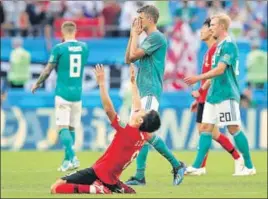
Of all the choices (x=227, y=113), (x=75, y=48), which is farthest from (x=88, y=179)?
(x=75, y=48)

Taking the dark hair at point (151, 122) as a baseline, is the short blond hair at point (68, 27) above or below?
above

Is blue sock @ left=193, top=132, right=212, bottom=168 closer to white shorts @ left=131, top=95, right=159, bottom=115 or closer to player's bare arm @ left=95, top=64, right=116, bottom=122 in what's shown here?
white shorts @ left=131, top=95, right=159, bottom=115

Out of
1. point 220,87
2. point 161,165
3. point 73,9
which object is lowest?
point 161,165

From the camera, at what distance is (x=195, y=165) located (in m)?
16.8

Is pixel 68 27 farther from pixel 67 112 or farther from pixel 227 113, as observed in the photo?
pixel 227 113

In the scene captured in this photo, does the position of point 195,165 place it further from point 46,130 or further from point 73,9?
point 73,9

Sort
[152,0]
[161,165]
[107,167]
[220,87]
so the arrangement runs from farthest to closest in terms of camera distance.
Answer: [152,0], [161,165], [220,87], [107,167]

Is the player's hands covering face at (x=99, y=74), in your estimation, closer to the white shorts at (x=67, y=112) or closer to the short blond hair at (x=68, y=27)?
the short blond hair at (x=68, y=27)

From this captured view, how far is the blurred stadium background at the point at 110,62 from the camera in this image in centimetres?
2464

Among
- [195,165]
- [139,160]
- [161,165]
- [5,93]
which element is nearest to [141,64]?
[139,160]

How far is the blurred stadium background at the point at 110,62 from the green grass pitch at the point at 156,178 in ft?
3.65

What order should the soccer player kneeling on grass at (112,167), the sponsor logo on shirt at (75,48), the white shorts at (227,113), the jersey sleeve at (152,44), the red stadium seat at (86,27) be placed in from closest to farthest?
the soccer player kneeling on grass at (112,167) → the jersey sleeve at (152,44) → the white shorts at (227,113) → the sponsor logo on shirt at (75,48) → the red stadium seat at (86,27)

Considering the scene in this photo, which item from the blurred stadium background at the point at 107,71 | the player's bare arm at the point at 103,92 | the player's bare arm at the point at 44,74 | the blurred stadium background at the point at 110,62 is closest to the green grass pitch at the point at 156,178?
the blurred stadium background at the point at 107,71

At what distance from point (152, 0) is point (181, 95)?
3345 mm
